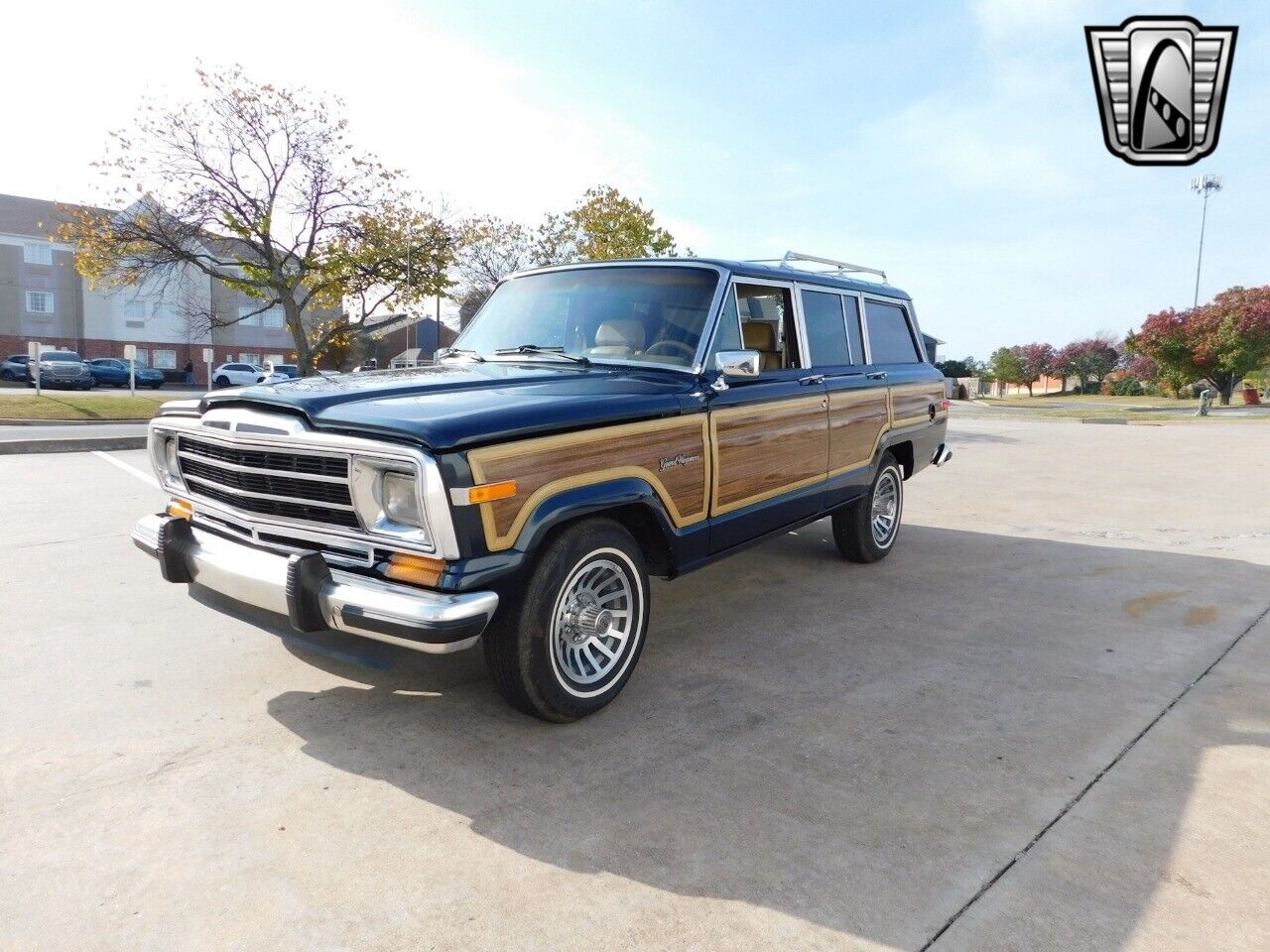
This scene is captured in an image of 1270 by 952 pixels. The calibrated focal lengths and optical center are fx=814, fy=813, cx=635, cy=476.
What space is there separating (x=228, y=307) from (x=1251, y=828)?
58176 mm

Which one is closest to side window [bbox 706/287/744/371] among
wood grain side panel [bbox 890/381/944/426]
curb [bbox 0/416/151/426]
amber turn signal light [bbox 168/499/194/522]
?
wood grain side panel [bbox 890/381/944/426]

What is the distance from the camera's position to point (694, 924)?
2.20 m

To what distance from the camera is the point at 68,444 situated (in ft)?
43.1

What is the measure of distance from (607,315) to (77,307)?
5723 centimetres

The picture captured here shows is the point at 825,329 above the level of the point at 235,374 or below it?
above

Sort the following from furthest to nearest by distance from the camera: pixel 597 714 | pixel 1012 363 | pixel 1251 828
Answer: pixel 1012 363 → pixel 597 714 → pixel 1251 828

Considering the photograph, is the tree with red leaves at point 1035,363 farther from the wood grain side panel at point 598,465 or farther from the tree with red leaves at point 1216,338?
the wood grain side panel at point 598,465

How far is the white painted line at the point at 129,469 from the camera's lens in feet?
32.1

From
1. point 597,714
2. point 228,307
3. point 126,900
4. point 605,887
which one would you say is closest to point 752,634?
point 597,714

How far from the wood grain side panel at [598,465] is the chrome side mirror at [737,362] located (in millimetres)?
257

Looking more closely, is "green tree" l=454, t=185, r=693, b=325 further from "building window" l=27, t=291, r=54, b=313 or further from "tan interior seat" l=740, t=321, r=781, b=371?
"building window" l=27, t=291, r=54, b=313

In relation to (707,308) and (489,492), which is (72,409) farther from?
(489,492)

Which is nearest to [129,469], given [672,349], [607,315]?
[607,315]

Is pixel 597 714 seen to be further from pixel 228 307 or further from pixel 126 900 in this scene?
pixel 228 307
